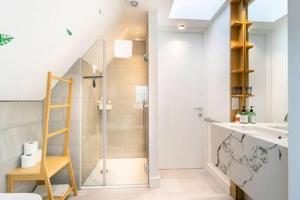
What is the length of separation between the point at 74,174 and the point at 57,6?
1.96m

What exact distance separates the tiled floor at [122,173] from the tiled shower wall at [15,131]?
75 cm

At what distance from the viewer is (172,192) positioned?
7.72 feet

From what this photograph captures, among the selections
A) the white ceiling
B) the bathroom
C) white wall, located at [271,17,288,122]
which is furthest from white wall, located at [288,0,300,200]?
the white ceiling

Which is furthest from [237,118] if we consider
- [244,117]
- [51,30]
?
[51,30]

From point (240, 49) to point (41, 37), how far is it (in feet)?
6.73

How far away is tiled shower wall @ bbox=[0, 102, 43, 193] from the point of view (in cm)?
171

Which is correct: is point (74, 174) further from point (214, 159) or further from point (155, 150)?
point (214, 159)

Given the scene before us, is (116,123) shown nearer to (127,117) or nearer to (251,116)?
→ (127,117)

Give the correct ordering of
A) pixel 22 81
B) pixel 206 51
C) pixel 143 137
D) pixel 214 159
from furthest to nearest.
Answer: pixel 206 51 → pixel 143 137 → pixel 214 159 → pixel 22 81

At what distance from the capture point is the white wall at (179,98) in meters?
3.13

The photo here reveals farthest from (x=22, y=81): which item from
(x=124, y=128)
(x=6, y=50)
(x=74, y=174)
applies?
(x=124, y=128)

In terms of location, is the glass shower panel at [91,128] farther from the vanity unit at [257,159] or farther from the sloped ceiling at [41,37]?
the vanity unit at [257,159]

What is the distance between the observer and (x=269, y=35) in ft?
6.24

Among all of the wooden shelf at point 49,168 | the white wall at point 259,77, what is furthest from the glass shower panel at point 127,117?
the white wall at point 259,77
